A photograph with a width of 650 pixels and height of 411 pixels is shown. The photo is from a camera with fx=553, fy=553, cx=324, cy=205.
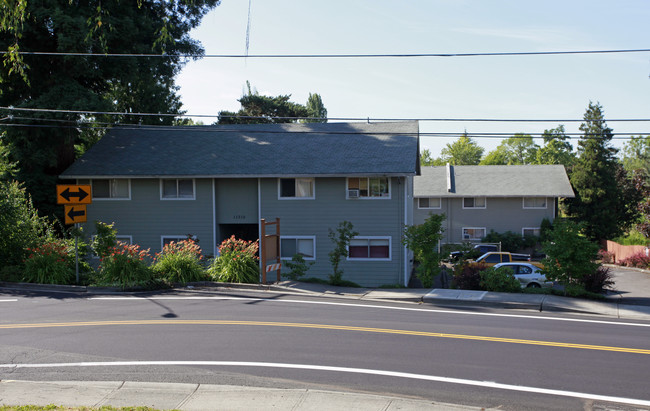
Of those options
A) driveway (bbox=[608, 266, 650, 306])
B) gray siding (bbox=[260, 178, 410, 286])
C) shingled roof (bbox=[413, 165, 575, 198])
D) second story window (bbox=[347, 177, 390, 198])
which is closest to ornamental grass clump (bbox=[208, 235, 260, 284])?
gray siding (bbox=[260, 178, 410, 286])

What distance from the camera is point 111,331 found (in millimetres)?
11297

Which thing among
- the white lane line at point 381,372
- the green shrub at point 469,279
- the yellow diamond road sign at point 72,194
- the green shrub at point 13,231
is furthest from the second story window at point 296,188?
the white lane line at point 381,372

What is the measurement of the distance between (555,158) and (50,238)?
91333 mm

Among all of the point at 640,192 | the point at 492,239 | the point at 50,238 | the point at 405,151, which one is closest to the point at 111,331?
the point at 50,238

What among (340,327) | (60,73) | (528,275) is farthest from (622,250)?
(60,73)

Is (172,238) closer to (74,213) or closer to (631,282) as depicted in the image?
(74,213)

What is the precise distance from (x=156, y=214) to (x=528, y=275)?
1745cm

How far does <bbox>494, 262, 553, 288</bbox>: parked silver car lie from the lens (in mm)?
24297

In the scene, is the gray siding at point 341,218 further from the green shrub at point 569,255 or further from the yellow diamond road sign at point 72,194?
the yellow diamond road sign at point 72,194

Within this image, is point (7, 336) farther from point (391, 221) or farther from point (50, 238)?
point (391, 221)

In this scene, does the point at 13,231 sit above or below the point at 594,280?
above

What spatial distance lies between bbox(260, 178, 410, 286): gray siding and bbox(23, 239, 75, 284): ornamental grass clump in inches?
362

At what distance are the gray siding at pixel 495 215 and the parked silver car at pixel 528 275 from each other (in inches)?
666

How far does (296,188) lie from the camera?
25500 millimetres
